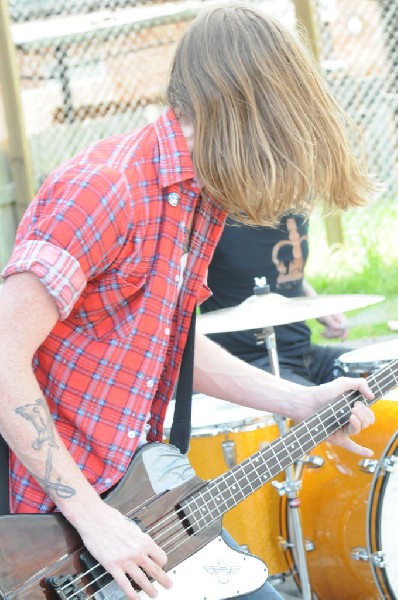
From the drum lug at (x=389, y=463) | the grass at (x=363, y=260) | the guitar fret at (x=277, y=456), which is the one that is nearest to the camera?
the guitar fret at (x=277, y=456)

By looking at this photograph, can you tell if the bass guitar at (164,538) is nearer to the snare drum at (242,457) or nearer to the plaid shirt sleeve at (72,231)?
the plaid shirt sleeve at (72,231)

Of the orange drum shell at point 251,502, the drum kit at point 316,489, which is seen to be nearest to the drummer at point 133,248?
the drum kit at point 316,489

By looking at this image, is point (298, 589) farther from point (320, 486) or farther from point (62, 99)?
point (62, 99)

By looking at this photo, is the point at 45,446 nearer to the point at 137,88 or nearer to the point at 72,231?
the point at 72,231

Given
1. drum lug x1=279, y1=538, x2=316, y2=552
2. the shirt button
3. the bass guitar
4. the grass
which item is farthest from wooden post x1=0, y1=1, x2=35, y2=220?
the shirt button

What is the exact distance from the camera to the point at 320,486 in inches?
126

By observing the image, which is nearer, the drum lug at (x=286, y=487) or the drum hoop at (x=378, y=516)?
the drum hoop at (x=378, y=516)

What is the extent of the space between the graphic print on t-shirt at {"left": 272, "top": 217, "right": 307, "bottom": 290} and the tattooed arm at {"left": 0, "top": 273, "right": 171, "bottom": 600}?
86.9 inches

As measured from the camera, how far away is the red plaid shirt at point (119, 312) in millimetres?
1840

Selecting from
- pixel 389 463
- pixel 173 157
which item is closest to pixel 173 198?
pixel 173 157

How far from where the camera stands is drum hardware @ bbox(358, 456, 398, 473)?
293 centimetres

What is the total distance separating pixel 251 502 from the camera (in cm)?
327

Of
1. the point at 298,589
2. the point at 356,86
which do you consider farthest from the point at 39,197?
the point at 356,86

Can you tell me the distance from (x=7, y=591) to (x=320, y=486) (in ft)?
5.20
